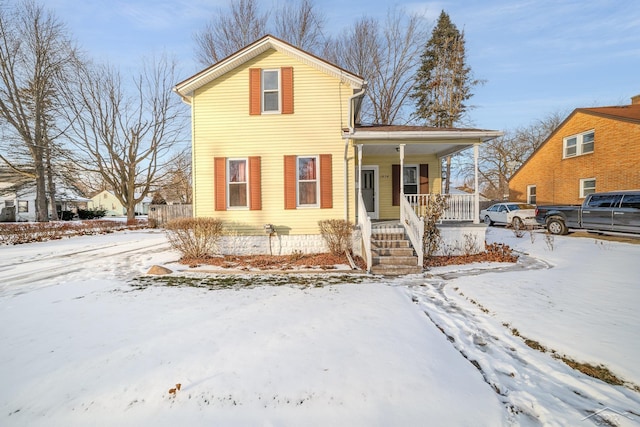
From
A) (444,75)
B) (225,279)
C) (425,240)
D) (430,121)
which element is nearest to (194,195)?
(225,279)

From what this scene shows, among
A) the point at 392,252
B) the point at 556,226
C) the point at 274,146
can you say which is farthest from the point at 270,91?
the point at 556,226

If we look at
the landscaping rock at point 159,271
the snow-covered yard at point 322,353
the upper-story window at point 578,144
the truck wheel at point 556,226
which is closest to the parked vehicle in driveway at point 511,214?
the truck wheel at point 556,226

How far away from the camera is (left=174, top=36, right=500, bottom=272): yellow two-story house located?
30.8ft

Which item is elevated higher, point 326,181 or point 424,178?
point 424,178

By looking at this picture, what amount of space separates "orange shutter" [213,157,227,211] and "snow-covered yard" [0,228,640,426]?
4.07 meters

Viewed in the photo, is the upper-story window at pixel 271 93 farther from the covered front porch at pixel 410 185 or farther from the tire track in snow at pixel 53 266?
the tire track in snow at pixel 53 266

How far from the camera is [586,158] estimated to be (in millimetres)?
17578

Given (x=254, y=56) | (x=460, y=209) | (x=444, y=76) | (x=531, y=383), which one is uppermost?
(x=444, y=76)

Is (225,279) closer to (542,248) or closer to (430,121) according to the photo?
(542,248)

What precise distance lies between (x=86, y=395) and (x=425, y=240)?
771 cm

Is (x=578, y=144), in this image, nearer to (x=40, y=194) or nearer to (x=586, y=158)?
(x=586, y=158)

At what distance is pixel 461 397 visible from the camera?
246 cm

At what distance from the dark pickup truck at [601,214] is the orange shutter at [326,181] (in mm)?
11185

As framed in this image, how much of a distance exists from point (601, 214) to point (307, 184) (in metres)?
12.0
